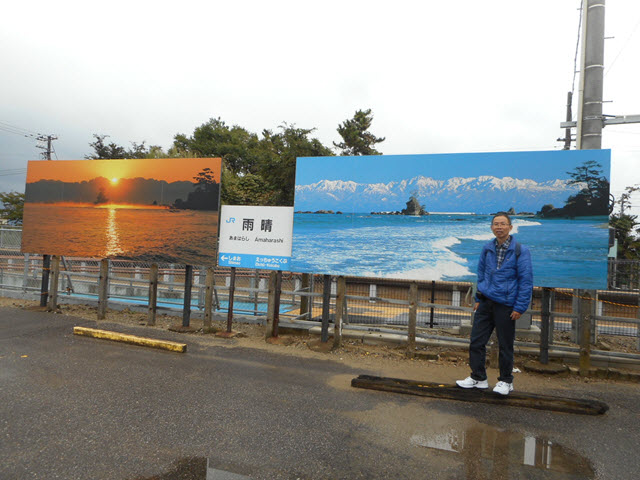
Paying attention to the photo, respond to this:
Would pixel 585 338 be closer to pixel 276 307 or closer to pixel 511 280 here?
pixel 511 280

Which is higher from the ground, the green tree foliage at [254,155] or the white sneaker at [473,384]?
the green tree foliage at [254,155]

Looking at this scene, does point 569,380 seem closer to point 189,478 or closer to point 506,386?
point 506,386

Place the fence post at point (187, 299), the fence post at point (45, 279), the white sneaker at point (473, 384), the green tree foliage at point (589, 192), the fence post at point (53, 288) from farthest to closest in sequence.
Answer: the fence post at point (45, 279)
the fence post at point (53, 288)
the fence post at point (187, 299)
the green tree foliage at point (589, 192)
the white sneaker at point (473, 384)

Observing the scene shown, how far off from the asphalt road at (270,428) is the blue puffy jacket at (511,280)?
1.23m

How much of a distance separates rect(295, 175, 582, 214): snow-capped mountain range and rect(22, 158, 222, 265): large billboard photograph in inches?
82.4

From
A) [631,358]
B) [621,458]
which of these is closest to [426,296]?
[631,358]

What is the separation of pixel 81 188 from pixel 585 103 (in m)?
10.5

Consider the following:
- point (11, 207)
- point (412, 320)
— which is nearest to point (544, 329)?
point (412, 320)

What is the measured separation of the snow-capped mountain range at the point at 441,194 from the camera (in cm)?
606

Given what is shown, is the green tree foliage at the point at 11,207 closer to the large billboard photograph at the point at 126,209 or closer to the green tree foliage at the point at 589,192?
the large billboard photograph at the point at 126,209

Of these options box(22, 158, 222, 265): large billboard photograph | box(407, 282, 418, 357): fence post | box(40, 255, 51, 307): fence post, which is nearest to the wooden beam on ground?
box(407, 282, 418, 357): fence post

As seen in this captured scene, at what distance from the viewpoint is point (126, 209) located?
28.3 feet

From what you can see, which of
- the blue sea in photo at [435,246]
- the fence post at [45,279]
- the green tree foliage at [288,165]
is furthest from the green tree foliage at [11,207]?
the blue sea in photo at [435,246]

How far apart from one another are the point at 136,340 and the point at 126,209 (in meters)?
3.20
